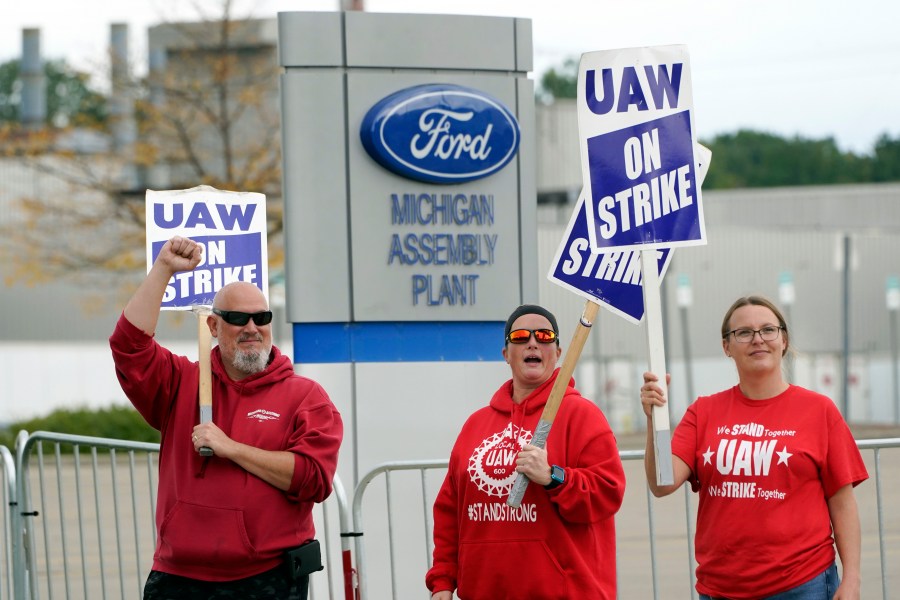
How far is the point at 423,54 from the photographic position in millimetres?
7262

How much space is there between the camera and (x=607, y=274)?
5.25 m

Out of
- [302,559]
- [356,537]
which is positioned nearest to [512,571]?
[302,559]

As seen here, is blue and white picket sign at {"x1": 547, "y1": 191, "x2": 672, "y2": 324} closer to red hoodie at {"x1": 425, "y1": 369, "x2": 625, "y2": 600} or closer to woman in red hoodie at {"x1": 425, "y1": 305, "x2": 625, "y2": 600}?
woman in red hoodie at {"x1": 425, "y1": 305, "x2": 625, "y2": 600}

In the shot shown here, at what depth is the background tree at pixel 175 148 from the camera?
79.3 feet

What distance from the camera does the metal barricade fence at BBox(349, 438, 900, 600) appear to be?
6.21 meters

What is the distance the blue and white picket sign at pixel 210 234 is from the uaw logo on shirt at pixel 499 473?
1346 millimetres

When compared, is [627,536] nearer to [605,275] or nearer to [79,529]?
[79,529]

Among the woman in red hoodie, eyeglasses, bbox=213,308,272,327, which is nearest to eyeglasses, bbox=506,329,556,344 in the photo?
the woman in red hoodie

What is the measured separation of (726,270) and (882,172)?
60.2 meters

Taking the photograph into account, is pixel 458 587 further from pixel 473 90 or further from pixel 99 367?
pixel 99 367

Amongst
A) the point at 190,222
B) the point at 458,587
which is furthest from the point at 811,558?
the point at 190,222

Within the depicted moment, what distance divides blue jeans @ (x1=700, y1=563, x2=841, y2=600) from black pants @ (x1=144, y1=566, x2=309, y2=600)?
5.51 ft

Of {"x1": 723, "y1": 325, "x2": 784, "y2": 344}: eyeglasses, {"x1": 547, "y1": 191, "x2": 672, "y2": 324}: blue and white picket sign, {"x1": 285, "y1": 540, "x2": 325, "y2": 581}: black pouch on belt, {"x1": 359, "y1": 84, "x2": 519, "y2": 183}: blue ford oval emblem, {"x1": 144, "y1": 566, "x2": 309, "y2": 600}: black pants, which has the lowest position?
{"x1": 144, "y1": 566, "x2": 309, "y2": 600}: black pants

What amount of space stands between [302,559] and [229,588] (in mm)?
272
